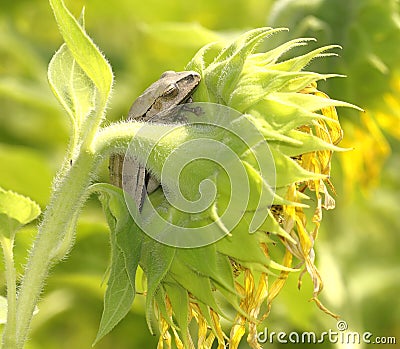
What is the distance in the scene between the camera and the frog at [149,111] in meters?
1.20

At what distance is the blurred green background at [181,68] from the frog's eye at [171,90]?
21.4 inches

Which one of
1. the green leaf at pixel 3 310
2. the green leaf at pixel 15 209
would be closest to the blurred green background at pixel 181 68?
the green leaf at pixel 3 310

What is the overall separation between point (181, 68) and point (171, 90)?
Answer: 162 centimetres

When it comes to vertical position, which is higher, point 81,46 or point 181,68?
point 181,68

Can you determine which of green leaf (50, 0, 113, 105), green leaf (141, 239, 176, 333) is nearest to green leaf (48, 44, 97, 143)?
green leaf (50, 0, 113, 105)

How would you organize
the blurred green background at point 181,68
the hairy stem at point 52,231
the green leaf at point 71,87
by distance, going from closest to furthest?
the hairy stem at point 52,231, the green leaf at point 71,87, the blurred green background at point 181,68

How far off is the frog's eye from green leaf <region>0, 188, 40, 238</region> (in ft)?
0.77

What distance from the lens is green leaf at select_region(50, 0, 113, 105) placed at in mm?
1172

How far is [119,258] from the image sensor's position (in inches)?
46.5

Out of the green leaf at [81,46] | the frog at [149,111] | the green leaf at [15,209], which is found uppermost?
the green leaf at [81,46]

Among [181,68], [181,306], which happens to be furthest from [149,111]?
[181,68]

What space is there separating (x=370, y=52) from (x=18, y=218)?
3.75 ft

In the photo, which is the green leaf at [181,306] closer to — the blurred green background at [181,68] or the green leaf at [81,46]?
the green leaf at [81,46]

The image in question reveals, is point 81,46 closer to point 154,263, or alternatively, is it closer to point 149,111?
point 149,111
